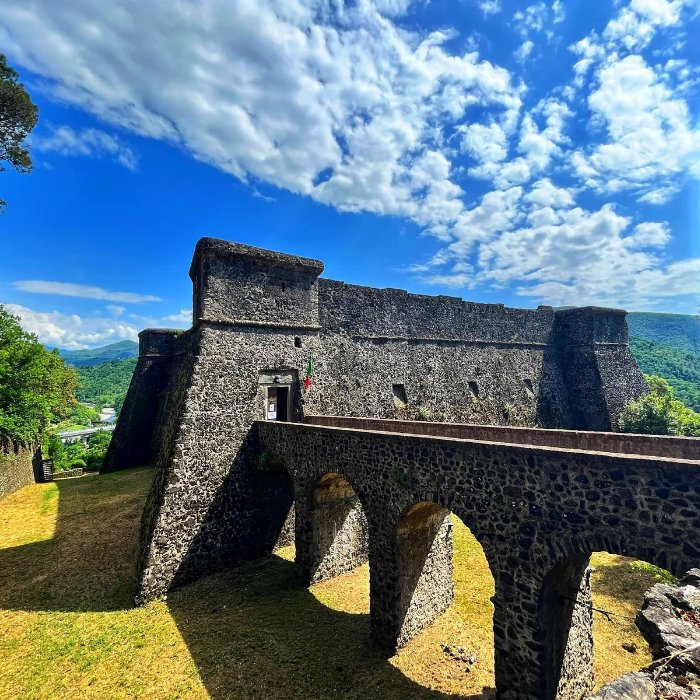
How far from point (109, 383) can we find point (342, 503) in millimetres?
129614

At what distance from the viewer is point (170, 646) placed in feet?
28.8

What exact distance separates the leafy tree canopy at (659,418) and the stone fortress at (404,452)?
148 inches

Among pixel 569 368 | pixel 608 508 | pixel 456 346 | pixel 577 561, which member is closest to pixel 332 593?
pixel 577 561

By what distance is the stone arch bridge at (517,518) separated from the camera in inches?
203

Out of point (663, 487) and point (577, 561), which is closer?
point (663, 487)

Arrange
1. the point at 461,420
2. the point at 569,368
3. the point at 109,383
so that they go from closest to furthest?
1. the point at 461,420
2. the point at 569,368
3. the point at 109,383

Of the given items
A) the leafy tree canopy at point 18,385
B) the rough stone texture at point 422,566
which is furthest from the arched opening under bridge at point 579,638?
the leafy tree canopy at point 18,385

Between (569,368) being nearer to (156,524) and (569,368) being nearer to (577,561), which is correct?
(577,561)

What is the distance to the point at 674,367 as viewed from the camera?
171 feet

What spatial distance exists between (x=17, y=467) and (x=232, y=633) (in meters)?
20.0

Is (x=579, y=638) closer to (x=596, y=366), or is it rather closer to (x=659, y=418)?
(x=659, y=418)

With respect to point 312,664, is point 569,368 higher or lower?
Result: higher

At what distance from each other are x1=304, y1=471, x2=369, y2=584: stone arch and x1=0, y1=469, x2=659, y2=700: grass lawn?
1.43 ft

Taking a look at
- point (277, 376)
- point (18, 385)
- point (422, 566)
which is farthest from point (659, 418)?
point (18, 385)
